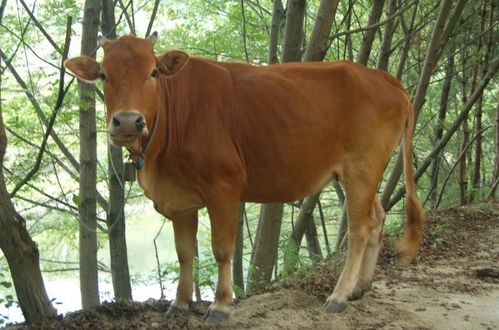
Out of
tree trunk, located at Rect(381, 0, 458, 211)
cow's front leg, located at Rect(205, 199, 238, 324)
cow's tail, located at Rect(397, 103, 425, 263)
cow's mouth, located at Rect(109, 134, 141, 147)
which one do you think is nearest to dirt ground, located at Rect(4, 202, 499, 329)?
cow's front leg, located at Rect(205, 199, 238, 324)

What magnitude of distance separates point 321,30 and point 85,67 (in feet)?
11.1

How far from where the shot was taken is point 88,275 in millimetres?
7148

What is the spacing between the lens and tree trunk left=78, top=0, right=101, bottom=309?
6.89 m

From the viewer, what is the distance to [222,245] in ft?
14.7

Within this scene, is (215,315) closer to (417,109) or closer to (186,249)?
(186,249)

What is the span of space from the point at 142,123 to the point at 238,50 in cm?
1043

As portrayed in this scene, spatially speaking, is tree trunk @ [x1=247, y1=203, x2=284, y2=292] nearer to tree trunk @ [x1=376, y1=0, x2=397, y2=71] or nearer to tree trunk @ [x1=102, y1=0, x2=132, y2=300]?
tree trunk @ [x1=102, y1=0, x2=132, y2=300]

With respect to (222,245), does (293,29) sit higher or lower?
higher

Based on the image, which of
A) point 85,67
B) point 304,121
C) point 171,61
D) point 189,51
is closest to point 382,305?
point 304,121

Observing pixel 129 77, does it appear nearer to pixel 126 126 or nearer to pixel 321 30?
pixel 126 126

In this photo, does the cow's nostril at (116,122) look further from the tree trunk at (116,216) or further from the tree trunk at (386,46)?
the tree trunk at (386,46)

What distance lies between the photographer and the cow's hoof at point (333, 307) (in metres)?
4.81

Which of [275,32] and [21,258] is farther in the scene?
[275,32]

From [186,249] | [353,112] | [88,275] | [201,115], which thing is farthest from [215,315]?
[88,275]
